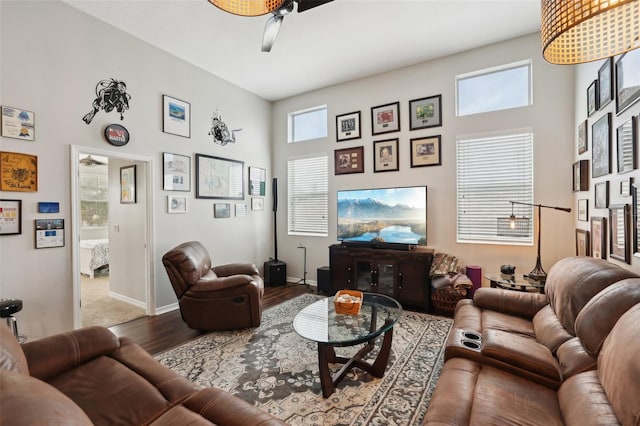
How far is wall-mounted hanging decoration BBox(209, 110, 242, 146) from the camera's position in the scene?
4.67 meters

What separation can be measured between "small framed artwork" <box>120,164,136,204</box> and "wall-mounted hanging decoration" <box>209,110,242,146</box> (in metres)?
1.23

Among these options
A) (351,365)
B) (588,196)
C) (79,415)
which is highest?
(588,196)

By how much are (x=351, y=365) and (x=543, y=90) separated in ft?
12.7

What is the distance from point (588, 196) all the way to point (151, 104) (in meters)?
5.07

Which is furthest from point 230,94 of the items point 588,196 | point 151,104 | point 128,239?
point 588,196

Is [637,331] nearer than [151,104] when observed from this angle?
Yes

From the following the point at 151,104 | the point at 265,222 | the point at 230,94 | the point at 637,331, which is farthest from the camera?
the point at 265,222

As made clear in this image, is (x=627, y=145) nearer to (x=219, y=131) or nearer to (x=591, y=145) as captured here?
(x=591, y=145)

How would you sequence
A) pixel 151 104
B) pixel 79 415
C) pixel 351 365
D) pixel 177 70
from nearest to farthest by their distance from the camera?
pixel 79 415 < pixel 351 365 < pixel 151 104 < pixel 177 70

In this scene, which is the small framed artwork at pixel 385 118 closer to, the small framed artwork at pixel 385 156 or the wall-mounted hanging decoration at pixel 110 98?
the small framed artwork at pixel 385 156

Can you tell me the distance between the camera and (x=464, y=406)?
4.27 feet

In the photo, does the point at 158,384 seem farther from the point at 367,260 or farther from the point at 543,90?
the point at 543,90

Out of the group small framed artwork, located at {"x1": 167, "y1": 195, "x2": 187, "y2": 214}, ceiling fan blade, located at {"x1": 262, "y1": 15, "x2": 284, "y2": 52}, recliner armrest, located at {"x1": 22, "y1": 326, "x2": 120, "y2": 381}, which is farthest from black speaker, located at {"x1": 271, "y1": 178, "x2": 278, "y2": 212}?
recliner armrest, located at {"x1": 22, "y1": 326, "x2": 120, "y2": 381}

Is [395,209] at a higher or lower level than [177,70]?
lower
